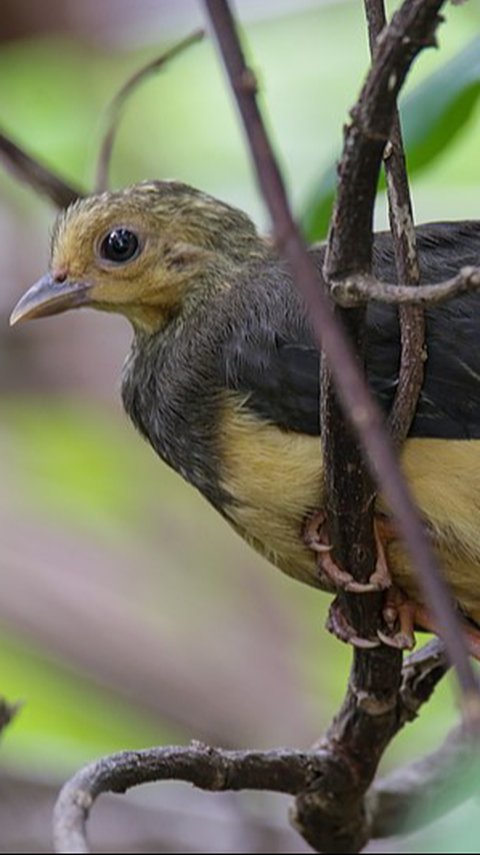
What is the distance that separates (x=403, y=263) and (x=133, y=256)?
2.57 ft

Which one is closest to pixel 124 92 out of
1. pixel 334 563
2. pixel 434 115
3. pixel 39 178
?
pixel 39 178

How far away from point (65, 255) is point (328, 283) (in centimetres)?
98

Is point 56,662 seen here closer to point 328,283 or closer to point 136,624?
point 136,624

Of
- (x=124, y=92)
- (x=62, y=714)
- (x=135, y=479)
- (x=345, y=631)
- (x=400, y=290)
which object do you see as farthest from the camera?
(x=135, y=479)

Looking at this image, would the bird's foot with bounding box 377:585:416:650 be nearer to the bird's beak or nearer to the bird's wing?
the bird's wing

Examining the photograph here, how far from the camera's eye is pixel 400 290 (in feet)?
5.63

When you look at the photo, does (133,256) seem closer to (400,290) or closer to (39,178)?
(39,178)

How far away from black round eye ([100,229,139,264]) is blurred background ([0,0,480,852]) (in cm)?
129

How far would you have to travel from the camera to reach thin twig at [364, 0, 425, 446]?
196 cm

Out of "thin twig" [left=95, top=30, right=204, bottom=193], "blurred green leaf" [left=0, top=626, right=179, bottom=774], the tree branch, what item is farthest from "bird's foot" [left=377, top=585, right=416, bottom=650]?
"blurred green leaf" [left=0, top=626, right=179, bottom=774]

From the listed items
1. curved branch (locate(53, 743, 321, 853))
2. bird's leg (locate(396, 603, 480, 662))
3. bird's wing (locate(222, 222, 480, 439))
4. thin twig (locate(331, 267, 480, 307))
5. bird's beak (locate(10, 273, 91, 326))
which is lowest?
curved branch (locate(53, 743, 321, 853))

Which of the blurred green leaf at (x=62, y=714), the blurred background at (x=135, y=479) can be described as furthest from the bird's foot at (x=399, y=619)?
the blurred green leaf at (x=62, y=714)

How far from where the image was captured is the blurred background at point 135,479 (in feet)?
14.4

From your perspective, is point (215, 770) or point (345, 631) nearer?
point (215, 770)
